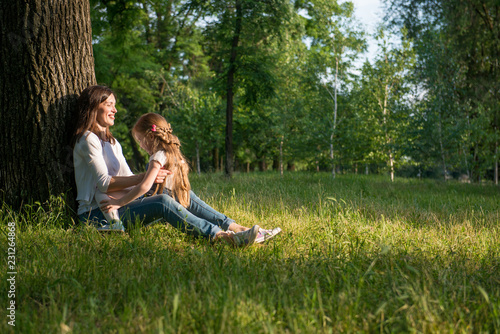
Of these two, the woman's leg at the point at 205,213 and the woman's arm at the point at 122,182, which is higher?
the woman's arm at the point at 122,182

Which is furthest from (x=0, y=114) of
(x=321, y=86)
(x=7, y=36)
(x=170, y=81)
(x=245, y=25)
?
(x=170, y=81)

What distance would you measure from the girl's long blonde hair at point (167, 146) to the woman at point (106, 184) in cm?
13

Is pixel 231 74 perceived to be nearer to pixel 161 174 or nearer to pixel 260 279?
pixel 161 174

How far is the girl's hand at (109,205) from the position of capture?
3.59m

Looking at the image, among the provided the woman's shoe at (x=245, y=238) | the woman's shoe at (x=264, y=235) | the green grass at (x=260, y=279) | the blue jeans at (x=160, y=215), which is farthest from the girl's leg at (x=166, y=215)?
the woman's shoe at (x=264, y=235)

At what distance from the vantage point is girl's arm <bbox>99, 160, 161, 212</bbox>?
3.51 m

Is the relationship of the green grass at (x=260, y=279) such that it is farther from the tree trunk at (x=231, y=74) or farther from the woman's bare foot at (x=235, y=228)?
the tree trunk at (x=231, y=74)

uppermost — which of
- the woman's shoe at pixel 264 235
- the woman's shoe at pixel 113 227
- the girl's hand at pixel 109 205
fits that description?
the girl's hand at pixel 109 205

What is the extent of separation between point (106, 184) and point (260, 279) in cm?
179

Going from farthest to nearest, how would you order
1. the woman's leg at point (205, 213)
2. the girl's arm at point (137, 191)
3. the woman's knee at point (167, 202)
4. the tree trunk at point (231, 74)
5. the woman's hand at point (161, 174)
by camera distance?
the tree trunk at point (231, 74) < the woman's leg at point (205, 213) < the woman's hand at point (161, 174) < the woman's knee at point (167, 202) < the girl's arm at point (137, 191)

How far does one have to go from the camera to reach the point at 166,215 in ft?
11.9

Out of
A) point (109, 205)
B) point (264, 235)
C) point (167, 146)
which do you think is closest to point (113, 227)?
point (109, 205)

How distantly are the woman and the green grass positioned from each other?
137 mm

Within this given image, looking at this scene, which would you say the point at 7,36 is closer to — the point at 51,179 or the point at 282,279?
the point at 51,179
